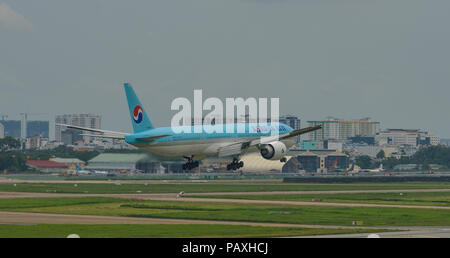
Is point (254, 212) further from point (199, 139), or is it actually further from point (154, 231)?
point (154, 231)

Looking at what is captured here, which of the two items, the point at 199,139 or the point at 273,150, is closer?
the point at 199,139

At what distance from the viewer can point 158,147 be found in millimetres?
86125

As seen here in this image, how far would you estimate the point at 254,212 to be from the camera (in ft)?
290

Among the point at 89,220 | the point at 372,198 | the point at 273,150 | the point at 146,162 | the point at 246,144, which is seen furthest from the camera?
the point at 146,162

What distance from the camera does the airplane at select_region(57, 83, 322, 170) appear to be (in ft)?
281

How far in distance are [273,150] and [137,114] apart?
17.3 m

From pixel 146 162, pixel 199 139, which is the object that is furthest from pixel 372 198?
pixel 146 162

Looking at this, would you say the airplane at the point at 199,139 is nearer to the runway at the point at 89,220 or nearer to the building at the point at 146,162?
the runway at the point at 89,220

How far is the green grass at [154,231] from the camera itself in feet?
211

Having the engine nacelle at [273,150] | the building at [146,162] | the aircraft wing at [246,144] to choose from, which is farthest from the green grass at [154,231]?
the building at [146,162]

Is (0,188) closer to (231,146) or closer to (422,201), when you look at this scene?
(231,146)

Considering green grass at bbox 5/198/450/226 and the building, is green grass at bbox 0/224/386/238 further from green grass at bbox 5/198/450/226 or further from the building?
the building

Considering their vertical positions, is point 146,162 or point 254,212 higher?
point 146,162

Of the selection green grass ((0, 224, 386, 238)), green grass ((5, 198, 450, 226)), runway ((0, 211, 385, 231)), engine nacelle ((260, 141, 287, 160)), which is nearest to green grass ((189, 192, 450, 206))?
green grass ((5, 198, 450, 226))
